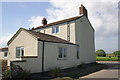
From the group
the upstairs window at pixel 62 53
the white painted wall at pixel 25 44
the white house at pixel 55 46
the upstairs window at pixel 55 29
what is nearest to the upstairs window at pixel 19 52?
the white house at pixel 55 46

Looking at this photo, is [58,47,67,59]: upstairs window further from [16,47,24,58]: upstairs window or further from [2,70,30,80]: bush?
[2,70,30,80]: bush

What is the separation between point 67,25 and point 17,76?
43.9ft

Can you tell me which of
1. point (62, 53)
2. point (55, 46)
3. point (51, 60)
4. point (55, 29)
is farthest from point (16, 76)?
point (55, 29)

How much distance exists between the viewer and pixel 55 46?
1622cm

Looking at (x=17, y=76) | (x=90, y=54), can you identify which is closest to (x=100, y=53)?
(x=90, y=54)

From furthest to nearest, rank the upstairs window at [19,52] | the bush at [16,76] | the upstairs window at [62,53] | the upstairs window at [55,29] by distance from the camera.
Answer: the upstairs window at [55,29] → the upstairs window at [62,53] → the upstairs window at [19,52] → the bush at [16,76]

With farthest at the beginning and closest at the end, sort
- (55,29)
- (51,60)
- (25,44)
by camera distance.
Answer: (55,29), (25,44), (51,60)

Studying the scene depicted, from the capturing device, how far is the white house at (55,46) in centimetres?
1410

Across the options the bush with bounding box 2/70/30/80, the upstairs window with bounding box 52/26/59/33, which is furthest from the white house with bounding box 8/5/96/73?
the bush with bounding box 2/70/30/80

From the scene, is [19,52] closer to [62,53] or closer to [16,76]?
[62,53]

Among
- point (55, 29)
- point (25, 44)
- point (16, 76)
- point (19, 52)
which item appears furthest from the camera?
point (55, 29)

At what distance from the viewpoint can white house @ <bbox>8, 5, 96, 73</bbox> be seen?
46.3 ft

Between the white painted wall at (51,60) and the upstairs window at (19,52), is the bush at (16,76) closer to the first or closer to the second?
the white painted wall at (51,60)

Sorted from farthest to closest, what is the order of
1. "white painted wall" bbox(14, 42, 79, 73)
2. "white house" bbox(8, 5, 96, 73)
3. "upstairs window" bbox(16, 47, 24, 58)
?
"upstairs window" bbox(16, 47, 24, 58), "white house" bbox(8, 5, 96, 73), "white painted wall" bbox(14, 42, 79, 73)
